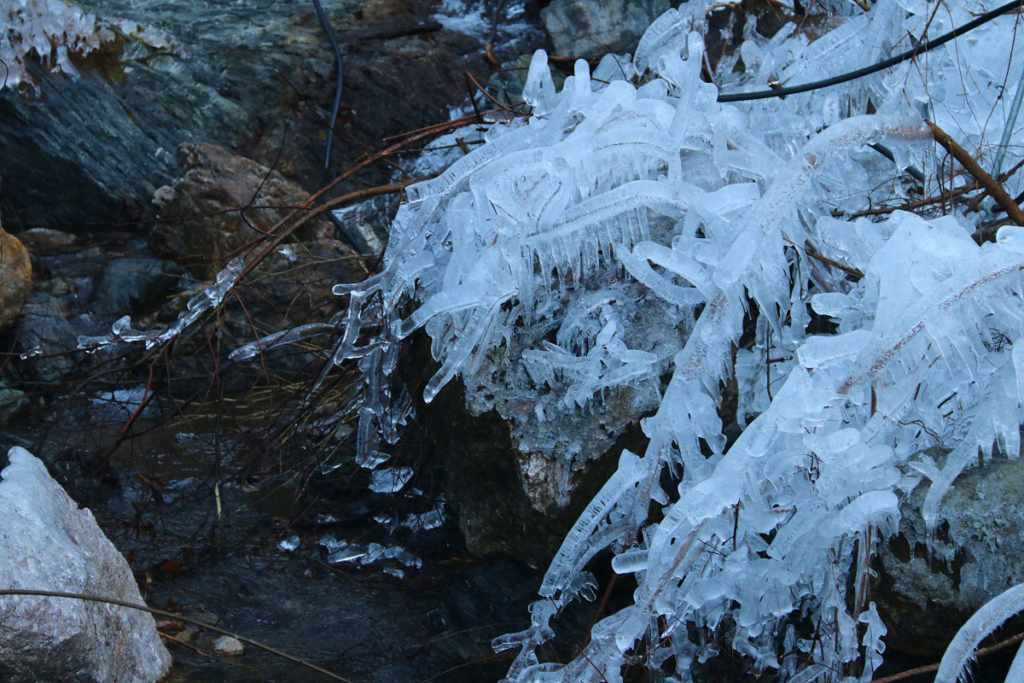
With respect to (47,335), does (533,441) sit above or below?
below

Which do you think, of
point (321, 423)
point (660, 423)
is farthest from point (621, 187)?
point (321, 423)

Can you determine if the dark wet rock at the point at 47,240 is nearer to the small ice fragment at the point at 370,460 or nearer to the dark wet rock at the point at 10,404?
the dark wet rock at the point at 10,404

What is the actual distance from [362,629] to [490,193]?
1.48 meters

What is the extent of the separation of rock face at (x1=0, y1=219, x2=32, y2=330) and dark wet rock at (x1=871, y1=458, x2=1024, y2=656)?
14.2 feet

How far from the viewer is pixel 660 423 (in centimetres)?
260

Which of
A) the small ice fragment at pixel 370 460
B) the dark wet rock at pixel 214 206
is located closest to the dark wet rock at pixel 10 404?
the dark wet rock at pixel 214 206

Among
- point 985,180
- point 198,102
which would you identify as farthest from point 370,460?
point 198,102

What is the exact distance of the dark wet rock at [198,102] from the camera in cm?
595

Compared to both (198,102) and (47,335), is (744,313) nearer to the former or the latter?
(47,335)

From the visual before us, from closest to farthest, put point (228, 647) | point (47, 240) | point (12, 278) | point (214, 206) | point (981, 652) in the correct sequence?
point (981, 652) < point (228, 647) < point (12, 278) < point (214, 206) < point (47, 240)

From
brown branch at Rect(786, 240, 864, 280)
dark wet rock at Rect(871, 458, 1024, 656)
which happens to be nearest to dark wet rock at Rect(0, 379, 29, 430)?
brown branch at Rect(786, 240, 864, 280)

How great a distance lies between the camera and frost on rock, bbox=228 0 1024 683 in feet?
7.82

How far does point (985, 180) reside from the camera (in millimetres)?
2836

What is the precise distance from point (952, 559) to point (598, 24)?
14.5 feet
